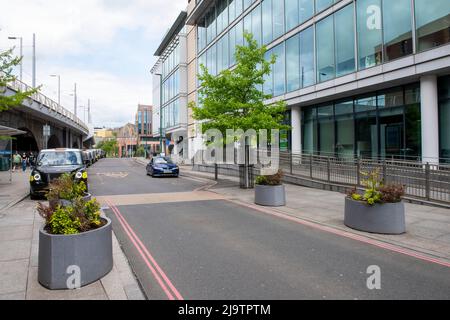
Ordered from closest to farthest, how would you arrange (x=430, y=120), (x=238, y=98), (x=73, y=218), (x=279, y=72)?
(x=73, y=218)
(x=430, y=120)
(x=238, y=98)
(x=279, y=72)

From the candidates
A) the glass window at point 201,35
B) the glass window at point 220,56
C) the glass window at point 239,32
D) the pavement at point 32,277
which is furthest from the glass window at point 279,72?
the pavement at point 32,277

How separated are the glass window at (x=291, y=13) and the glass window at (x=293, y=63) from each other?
866 mm

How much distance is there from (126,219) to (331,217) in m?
5.69

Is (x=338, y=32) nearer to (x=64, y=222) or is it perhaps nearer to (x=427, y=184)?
(x=427, y=184)

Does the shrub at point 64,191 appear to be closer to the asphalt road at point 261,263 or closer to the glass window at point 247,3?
the asphalt road at point 261,263

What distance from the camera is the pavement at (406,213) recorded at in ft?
20.6

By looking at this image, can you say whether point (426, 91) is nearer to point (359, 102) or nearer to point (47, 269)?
point (359, 102)

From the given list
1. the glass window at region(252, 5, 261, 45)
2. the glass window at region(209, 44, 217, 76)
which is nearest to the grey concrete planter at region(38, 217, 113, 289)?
the glass window at region(252, 5, 261, 45)

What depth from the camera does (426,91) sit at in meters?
12.9

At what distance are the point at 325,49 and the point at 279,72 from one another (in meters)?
4.34

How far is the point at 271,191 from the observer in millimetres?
10680

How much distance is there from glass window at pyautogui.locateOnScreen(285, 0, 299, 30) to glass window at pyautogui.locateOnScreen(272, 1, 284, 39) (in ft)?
1.74

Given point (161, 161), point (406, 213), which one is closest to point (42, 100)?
point (161, 161)
